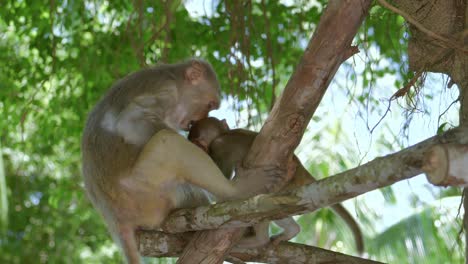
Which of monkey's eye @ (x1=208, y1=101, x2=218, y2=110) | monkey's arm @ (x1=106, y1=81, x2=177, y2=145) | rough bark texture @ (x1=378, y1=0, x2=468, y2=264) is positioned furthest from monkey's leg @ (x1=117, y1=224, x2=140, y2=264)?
rough bark texture @ (x1=378, y1=0, x2=468, y2=264)

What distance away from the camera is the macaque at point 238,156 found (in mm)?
4133

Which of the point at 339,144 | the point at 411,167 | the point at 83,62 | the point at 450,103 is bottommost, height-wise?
the point at 411,167

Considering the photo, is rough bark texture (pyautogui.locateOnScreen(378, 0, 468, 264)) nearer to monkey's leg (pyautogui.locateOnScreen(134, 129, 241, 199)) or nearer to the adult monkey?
the adult monkey

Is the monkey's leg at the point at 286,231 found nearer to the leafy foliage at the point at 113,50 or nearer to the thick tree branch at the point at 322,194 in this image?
the thick tree branch at the point at 322,194

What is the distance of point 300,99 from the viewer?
12.0 feet

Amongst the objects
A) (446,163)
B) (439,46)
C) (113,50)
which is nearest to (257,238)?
(439,46)

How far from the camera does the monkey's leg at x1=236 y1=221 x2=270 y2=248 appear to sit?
4102 millimetres

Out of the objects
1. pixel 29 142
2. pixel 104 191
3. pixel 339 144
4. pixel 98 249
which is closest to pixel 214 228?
pixel 104 191

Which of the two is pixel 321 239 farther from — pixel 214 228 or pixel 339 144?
pixel 214 228

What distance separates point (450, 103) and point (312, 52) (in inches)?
31.5

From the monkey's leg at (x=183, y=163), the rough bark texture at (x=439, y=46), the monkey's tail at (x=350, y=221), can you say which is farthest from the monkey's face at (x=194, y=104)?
the rough bark texture at (x=439, y=46)

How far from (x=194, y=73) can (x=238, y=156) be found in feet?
2.23

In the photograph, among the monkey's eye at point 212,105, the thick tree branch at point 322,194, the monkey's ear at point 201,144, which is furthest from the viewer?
the monkey's eye at point 212,105

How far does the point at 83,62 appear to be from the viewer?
21.4ft
